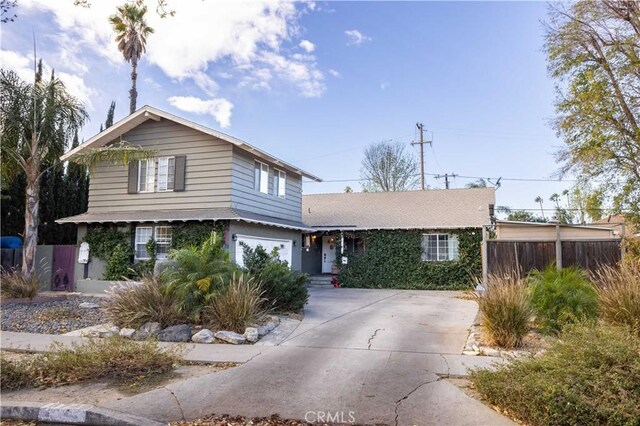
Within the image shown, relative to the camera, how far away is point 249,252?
1263 cm

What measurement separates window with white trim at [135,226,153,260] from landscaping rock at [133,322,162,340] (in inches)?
275

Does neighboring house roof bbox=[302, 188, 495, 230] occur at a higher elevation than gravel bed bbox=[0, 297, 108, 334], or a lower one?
higher

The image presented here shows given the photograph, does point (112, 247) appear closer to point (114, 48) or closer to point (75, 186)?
point (75, 186)

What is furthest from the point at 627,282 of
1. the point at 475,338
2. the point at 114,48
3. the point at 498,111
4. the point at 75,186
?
the point at 114,48

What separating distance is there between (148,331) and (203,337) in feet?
4.03

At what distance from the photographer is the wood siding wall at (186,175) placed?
14.4 m

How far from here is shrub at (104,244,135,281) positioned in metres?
14.9

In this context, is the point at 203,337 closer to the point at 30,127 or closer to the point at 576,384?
the point at 576,384

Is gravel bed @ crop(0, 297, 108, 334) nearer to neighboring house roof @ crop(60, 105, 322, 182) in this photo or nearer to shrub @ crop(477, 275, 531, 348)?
neighboring house roof @ crop(60, 105, 322, 182)

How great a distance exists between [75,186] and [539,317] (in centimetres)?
2048

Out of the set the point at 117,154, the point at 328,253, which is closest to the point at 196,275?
the point at 117,154

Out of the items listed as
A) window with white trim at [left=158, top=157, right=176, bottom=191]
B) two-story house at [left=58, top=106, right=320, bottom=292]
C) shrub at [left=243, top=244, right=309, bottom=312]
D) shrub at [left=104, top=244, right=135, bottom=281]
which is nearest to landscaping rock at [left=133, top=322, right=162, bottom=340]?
shrub at [left=243, top=244, right=309, bottom=312]

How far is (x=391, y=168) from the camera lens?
34188mm

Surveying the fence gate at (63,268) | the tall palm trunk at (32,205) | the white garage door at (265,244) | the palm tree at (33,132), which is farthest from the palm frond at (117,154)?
the white garage door at (265,244)
